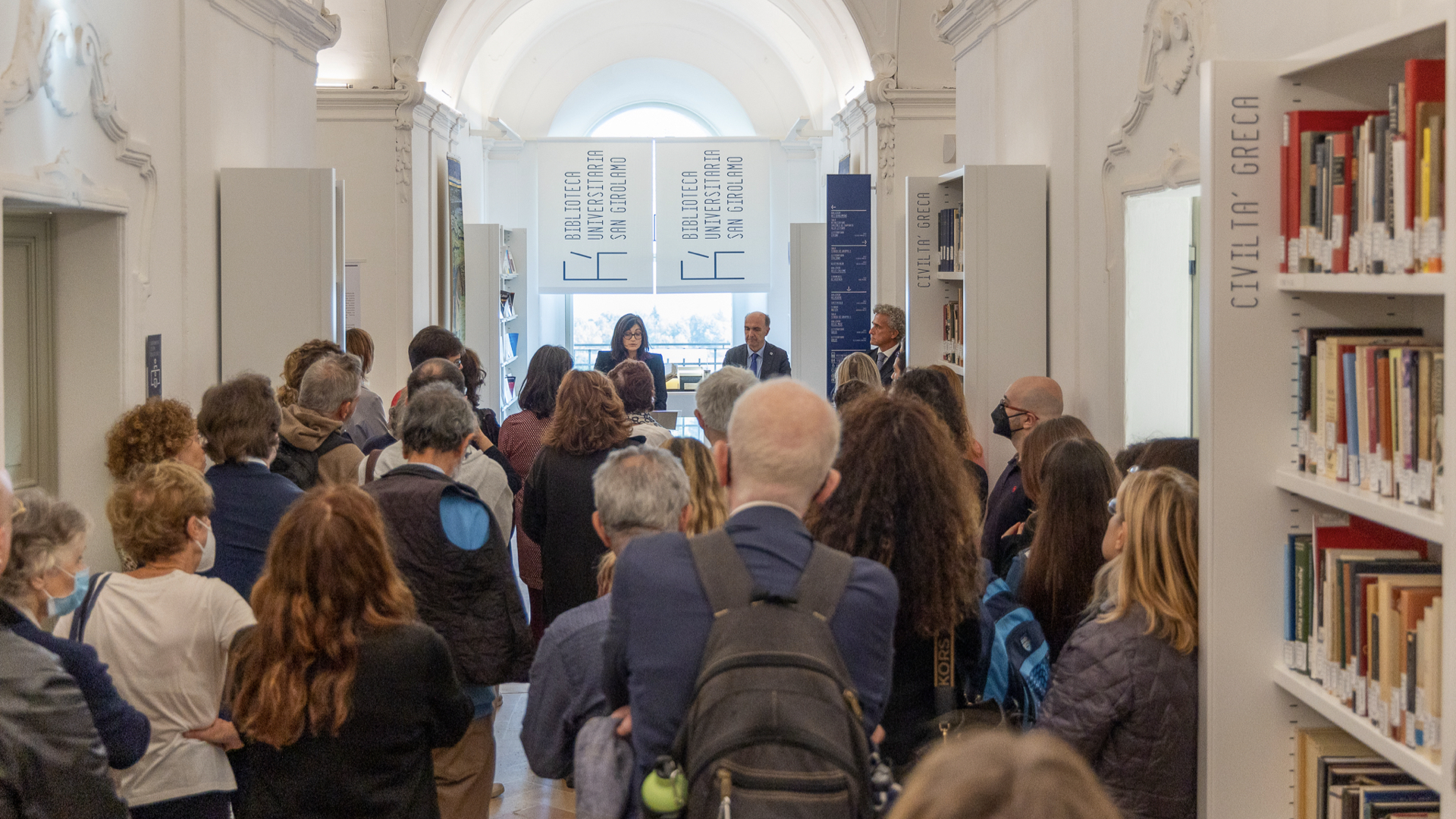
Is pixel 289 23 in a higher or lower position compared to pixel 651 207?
lower

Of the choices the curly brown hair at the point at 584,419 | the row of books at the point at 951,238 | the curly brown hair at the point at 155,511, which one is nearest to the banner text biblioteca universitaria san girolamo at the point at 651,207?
the row of books at the point at 951,238

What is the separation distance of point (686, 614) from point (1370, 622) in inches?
51.4

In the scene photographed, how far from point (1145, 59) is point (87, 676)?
4115 mm

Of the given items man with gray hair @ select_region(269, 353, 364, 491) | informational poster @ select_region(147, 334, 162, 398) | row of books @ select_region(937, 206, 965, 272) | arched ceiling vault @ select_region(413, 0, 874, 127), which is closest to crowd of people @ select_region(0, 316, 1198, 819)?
man with gray hair @ select_region(269, 353, 364, 491)

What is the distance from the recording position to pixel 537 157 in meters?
16.8

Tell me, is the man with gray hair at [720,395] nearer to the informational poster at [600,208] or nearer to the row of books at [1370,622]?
the row of books at [1370,622]

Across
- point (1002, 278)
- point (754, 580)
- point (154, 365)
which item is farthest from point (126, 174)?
point (754, 580)

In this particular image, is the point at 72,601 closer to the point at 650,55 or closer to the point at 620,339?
the point at 620,339

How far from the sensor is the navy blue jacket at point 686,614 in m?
1.90

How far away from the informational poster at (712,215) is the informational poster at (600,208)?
0.23 metres

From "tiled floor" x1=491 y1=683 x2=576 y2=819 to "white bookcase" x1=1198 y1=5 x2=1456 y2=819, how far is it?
255 centimetres

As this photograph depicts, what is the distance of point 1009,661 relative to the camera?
2787 mm

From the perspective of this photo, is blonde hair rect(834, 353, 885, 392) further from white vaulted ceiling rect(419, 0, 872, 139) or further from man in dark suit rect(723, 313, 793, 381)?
white vaulted ceiling rect(419, 0, 872, 139)

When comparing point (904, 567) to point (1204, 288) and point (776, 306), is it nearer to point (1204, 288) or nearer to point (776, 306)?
point (1204, 288)
